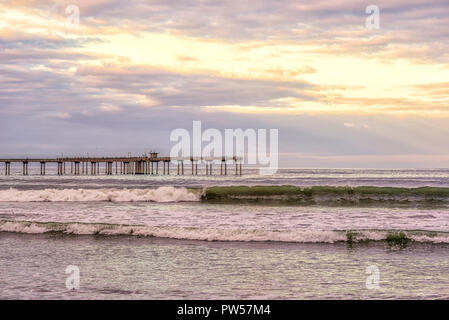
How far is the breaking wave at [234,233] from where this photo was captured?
15242 mm

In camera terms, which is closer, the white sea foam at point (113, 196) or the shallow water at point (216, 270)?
the shallow water at point (216, 270)

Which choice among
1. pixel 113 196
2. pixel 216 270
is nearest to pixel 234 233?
pixel 216 270

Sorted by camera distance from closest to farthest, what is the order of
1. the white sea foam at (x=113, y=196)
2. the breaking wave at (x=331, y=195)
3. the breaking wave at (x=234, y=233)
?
the breaking wave at (x=234, y=233)
the breaking wave at (x=331, y=195)
the white sea foam at (x=113, y=196)

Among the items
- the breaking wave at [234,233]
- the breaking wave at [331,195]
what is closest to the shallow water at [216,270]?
the breaking wave at [234,233]

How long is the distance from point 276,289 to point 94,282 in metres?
3.60

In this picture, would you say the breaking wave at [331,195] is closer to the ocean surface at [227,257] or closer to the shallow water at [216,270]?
the ocean surface at [227,257]

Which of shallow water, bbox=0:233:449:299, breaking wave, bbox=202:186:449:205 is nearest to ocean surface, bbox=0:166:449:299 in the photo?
shallow water, bbox=0:233:449:299

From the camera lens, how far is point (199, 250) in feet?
45.1

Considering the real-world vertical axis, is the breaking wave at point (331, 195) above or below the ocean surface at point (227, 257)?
below

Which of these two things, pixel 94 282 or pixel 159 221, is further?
pixel 159 221
